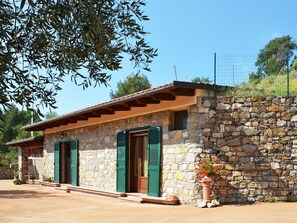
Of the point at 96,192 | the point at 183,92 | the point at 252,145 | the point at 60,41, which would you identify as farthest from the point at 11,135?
the point at 60,41

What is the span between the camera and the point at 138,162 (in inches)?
494

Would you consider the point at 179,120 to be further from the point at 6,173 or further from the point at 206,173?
the point at 6,173

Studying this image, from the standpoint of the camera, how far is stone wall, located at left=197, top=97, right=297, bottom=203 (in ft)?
32.4

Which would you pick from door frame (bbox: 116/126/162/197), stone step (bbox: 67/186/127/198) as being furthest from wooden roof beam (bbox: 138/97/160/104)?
stone step (bbox: 67/186/127/198)

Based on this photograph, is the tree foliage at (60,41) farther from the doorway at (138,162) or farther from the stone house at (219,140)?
the doorway at (138,162)

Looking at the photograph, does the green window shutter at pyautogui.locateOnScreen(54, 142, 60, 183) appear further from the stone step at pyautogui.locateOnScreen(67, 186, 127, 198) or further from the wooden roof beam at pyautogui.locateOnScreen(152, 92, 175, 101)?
the wooden roof beam at pyautogui.locateOnScreen(152, 92, 175, 101)

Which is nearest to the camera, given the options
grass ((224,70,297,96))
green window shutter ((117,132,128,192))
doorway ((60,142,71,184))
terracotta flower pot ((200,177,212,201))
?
terracotta flower pot ((200,177,212,201))

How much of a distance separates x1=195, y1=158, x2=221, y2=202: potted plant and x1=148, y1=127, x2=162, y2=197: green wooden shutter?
5.12 feet

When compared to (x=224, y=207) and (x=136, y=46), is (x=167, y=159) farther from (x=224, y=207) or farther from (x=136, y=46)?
(x=136, y=46)

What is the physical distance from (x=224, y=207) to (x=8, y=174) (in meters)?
21.1

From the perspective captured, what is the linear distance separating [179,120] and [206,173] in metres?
1.95

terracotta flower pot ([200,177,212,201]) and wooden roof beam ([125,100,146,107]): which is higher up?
wooden roof beam ([125,100,146,107])

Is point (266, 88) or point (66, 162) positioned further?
point (66, 162)

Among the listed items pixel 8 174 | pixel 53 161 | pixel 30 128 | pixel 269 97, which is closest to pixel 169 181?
pixel 269 97
